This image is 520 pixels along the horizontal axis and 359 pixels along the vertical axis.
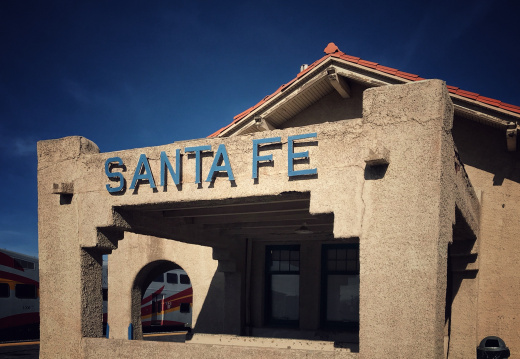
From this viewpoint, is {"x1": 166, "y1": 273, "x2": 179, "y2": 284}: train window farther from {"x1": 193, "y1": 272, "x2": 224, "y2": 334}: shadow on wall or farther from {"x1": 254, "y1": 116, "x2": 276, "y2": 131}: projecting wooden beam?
{"x1": 254, "y1": 116, "x2": 276, "y2": 131}: projecting wooden beam

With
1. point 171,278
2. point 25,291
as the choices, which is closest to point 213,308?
point 25,291

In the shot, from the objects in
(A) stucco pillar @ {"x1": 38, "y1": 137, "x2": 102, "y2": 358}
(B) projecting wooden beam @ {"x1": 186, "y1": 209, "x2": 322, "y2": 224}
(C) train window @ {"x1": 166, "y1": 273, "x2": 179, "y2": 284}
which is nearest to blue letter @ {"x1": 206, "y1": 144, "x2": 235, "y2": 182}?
(A) stucco pillar @ {"x1": 38, "y1": 137, "x2": 102, "y2": 358}

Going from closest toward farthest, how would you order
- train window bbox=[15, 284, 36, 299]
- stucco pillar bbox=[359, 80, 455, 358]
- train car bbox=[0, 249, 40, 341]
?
stucco pillar bbox=[359, 80, 455, 358], train car bbox=[0, 249, 40, 341], train window bbox=[15, 284, 36, 299]

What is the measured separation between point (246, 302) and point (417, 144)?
387 inches

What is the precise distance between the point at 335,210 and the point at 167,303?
22.8 m

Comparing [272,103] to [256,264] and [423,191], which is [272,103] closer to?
[256,264]

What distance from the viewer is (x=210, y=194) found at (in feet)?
25.8

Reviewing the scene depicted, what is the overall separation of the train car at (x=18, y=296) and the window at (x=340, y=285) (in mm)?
14234

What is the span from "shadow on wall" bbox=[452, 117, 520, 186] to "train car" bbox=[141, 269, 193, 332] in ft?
65.8

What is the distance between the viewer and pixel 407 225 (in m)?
6.43

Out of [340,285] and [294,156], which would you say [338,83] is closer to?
[294,156]

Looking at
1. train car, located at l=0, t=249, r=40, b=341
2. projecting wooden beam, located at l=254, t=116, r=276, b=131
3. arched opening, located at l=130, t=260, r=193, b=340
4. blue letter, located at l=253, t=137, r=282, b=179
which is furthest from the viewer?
arched opening, located at l=130, t=260, r=193, b=340

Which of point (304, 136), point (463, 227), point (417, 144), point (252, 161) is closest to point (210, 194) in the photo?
point (252, 161)

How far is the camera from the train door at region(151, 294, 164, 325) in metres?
27.0
